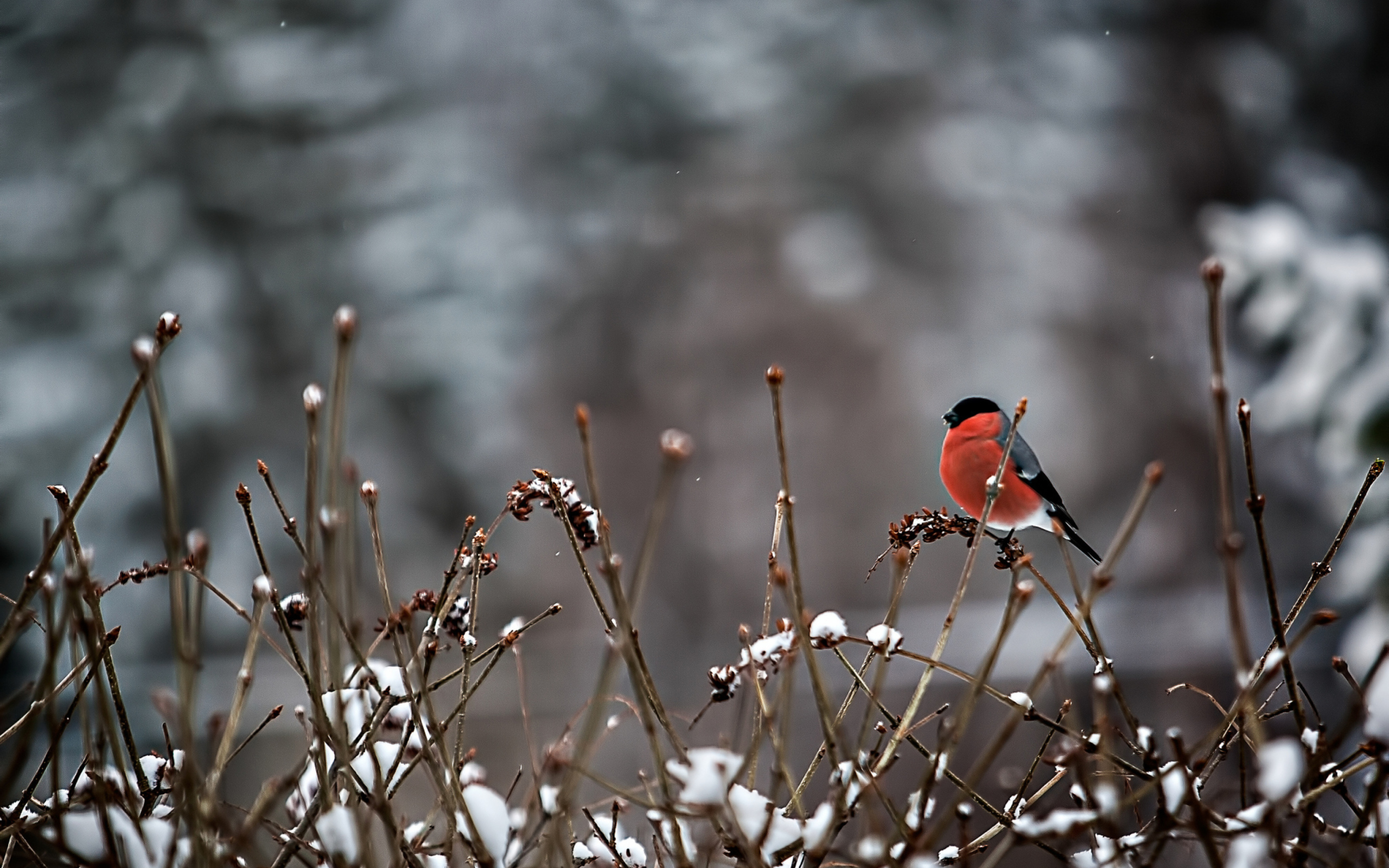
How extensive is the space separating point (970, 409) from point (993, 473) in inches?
3.4

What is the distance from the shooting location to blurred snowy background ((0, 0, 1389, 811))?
272 cm

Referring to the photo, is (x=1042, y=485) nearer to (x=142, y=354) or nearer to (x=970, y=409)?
(x=970, y=409)

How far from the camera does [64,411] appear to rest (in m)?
2.71

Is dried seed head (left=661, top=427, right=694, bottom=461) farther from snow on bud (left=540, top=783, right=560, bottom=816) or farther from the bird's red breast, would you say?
the bird's red breast

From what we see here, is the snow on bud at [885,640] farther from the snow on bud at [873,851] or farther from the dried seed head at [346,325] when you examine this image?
the dried seed head at [346,325]

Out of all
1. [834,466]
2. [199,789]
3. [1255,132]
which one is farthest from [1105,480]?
[199,789]

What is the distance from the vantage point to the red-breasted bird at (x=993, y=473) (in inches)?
25.4

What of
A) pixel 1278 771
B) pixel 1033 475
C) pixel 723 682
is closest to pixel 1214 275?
pixel 1278 771

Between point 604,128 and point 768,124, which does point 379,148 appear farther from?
point 768,124

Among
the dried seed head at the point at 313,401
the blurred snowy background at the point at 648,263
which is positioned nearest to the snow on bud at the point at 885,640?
the dried seed head at the point at 313,401

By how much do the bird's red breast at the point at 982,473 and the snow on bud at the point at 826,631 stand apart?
0.62 ft

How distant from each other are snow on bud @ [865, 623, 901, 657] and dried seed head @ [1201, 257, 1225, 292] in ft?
0.60

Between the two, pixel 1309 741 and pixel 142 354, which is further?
pixel 1309 741

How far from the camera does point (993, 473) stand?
0.68 meters
